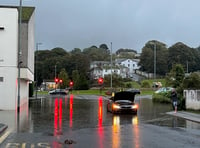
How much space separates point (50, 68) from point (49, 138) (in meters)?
134

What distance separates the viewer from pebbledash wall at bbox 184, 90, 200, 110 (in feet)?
102

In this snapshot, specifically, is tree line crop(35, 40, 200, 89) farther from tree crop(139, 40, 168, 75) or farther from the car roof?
the car roof

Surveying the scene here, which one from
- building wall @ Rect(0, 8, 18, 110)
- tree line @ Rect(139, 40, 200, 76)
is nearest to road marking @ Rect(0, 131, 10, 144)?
building wall @ Rect(0, 8, 18, 110)

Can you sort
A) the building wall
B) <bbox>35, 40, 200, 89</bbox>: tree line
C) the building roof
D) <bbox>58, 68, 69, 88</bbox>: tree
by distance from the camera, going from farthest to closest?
<bbox>35, 40, 200, 89</bbox>: tree line
<bbox>58, 68, 69, 88</bbox>: tree
the building roof
the building wall

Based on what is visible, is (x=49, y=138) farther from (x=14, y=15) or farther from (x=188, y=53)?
(x=188, y=53)

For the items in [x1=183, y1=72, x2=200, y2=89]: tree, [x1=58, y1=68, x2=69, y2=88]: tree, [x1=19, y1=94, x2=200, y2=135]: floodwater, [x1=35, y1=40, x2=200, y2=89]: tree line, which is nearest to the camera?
[x1=19, y1=94, x2=200, y2=135]: floodwater

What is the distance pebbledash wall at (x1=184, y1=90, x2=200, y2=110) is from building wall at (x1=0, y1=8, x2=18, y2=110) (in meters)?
14.3

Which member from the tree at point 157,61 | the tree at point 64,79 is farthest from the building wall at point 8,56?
the tree at point 157,61

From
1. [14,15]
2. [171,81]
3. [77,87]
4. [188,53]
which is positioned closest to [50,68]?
[77,87]

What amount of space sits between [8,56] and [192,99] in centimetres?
1544

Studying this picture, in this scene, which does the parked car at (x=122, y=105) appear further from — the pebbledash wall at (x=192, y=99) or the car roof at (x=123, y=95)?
the pebbledash wall at (x=192, y=99)

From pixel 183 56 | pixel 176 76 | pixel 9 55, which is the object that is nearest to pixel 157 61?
pixel 183 56

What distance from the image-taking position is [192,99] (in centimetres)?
3197

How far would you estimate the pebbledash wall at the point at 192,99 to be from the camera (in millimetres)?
30955
